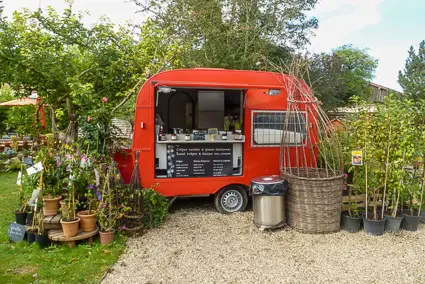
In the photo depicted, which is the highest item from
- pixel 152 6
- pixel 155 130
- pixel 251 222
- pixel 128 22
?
pixel 152 6

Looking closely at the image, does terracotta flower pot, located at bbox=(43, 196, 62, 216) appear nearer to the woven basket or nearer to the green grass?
the green grass

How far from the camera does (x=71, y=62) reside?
6.46 metres

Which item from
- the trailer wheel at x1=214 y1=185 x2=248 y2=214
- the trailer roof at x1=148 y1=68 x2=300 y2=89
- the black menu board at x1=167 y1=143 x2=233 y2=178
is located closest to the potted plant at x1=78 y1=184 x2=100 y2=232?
the black menu board at x1=167 y1=143 x2=233 y2=178

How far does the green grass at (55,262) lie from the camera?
3.64 m

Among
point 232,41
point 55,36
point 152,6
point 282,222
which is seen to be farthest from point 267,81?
point 152,6

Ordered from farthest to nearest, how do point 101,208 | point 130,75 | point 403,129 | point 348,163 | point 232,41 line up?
1. point 232,41
2. point 130,75
3. point 348,163
4. point 403,129
5. point 101,208

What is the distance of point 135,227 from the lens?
4891 mm

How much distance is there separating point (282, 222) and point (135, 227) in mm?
2349

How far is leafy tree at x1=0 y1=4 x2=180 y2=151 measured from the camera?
6.04m

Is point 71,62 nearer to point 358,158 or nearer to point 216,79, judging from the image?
point 216,79

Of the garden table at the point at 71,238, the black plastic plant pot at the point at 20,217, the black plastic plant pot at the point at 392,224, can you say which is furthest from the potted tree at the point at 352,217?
the black plastic plant pot at the point at 20,217

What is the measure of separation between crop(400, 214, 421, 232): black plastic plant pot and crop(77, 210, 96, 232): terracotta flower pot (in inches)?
193

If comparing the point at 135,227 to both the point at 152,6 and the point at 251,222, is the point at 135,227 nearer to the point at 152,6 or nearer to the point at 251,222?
the point at 251,222

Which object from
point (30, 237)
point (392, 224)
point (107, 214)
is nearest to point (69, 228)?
point (107, 214)
